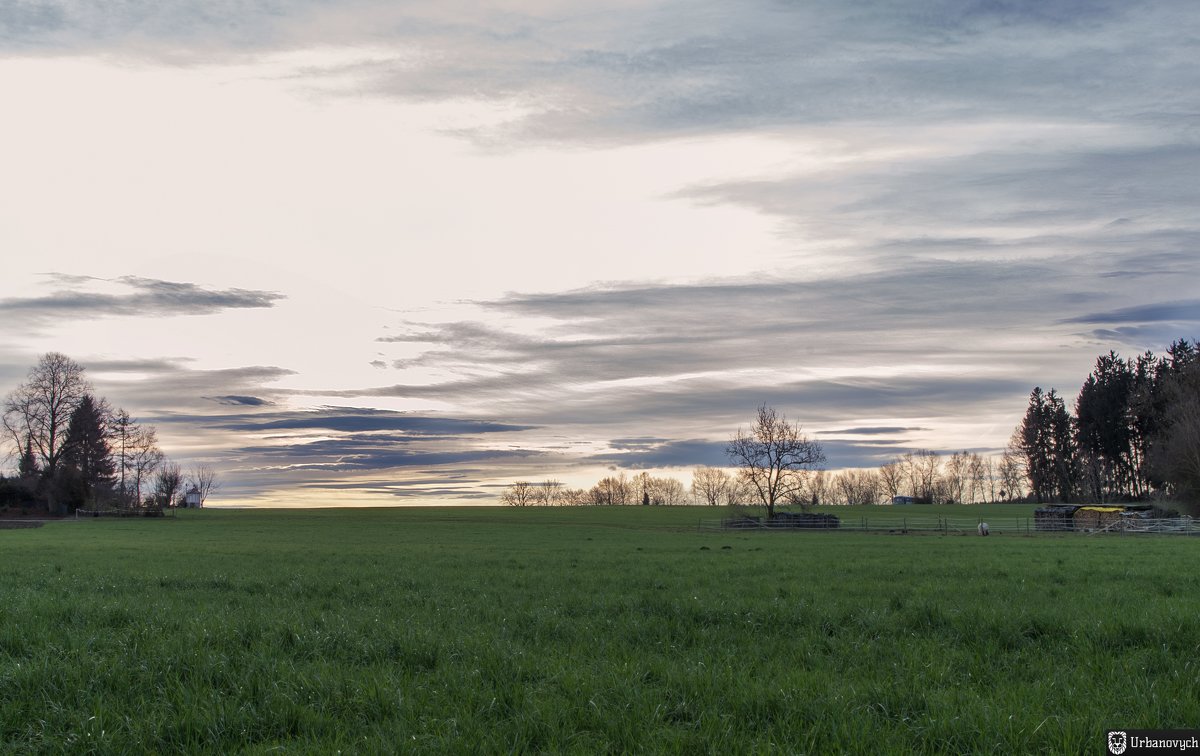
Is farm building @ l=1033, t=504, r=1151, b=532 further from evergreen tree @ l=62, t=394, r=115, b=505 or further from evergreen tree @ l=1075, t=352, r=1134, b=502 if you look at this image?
evergreen tree @ l=62, t=394, r=115, b=505

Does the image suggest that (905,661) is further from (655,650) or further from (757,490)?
(757,490)

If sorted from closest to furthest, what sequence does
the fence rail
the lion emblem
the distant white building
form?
the lion emblem, the fence rail, the distant white building

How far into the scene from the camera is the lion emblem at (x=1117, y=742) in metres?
7.20

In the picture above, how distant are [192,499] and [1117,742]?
559 ft

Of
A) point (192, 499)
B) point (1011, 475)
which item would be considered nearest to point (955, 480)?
point (1011, 475)

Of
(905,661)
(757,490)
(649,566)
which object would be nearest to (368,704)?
(905,661)

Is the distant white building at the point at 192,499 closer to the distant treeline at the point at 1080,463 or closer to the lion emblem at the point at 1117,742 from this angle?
the distant treeline at the point at 1080,463

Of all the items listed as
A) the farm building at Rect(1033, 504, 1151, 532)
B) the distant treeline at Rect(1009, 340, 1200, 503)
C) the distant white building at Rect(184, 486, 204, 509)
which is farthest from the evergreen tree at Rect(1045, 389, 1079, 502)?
the distant white building at Rect(184, 486, 204, 509)

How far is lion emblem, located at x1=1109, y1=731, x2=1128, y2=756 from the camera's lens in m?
7.20

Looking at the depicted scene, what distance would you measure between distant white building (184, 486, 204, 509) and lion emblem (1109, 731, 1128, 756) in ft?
549

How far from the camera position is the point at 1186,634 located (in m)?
11.9

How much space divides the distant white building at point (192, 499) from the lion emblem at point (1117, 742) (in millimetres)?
167252

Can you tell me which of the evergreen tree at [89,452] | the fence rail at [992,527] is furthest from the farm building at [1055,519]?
the evergreen tree at [89,452]

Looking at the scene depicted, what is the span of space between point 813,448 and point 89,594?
295ft
